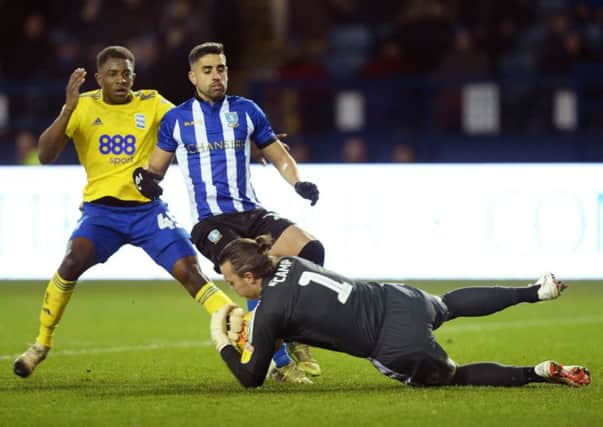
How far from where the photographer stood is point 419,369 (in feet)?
23.9

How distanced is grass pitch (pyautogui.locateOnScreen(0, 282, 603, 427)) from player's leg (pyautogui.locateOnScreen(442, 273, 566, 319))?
447 mm

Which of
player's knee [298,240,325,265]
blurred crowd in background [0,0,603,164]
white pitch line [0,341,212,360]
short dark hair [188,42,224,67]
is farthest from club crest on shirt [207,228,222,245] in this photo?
blurred crowd in background [0,0,603,164]

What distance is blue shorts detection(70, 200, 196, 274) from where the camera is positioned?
8.39m

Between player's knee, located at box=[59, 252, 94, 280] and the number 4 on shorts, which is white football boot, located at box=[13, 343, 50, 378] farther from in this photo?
the number 4 on shorts

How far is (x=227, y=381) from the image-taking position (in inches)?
321

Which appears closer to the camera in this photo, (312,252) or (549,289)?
(549,289)

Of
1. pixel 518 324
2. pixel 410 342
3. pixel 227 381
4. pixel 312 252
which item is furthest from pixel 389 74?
pixel 410 342

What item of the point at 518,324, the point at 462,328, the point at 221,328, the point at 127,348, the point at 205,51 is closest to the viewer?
the point at 221,328

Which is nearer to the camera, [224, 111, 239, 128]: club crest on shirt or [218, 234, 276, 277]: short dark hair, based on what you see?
[218, 234, 276, 277]: short dark hair

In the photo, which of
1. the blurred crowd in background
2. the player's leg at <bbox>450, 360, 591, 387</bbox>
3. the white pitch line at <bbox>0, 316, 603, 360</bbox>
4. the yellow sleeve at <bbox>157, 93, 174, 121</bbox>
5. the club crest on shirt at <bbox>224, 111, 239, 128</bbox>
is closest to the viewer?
the player's leg at <bbox>450, 360, 591, 387</bbox>

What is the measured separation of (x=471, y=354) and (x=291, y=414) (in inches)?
112

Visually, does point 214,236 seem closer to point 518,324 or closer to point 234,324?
point 234,324

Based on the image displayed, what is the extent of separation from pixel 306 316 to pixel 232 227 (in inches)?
51.5

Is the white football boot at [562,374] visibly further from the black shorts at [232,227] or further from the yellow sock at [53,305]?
the yellow sock at [53,305]
